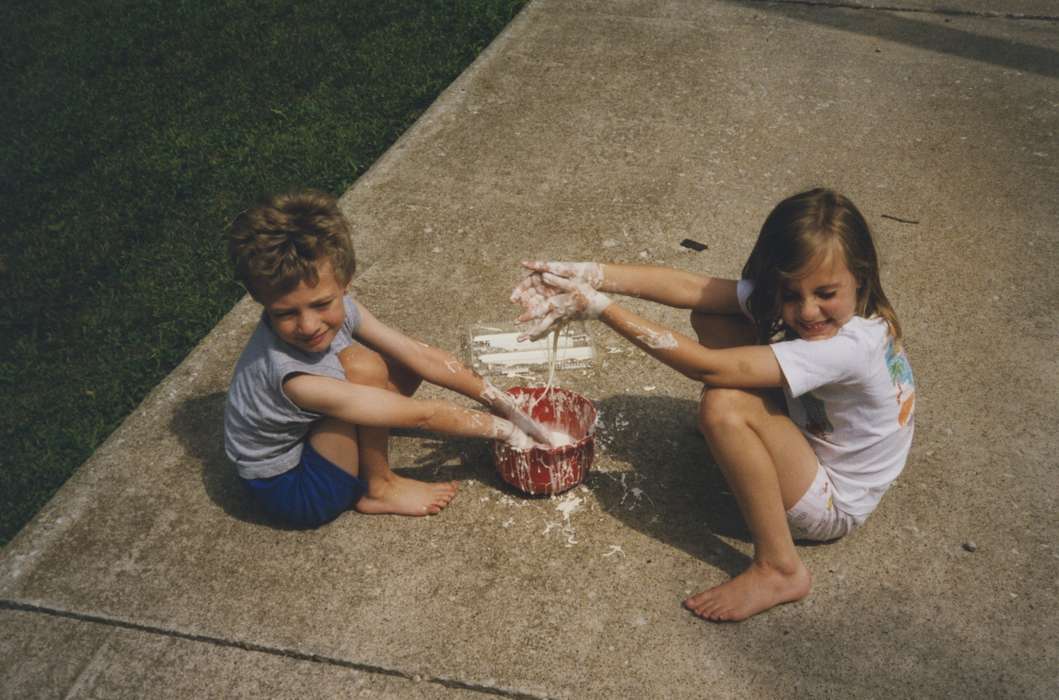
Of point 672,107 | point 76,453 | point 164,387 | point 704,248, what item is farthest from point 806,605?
point 672,107

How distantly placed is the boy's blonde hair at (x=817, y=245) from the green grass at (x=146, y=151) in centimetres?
227

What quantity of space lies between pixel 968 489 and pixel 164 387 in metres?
2.52

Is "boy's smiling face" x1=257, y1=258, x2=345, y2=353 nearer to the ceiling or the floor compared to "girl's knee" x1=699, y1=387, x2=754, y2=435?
nearer to the ceiling

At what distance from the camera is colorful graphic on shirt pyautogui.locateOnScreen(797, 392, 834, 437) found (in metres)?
2.34

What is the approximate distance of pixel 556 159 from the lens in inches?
166

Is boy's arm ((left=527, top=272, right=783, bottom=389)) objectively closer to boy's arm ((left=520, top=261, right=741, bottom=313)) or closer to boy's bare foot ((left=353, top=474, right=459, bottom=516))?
boy's arm ((left=520, top=261, right=741, bottom=313))

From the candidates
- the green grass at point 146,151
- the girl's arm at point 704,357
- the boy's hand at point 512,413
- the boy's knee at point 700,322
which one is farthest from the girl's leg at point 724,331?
the green grass at point 146,151

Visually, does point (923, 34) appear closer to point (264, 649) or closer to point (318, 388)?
point (318, 388)

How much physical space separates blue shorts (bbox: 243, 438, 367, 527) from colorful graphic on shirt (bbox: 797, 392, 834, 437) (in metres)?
1.20

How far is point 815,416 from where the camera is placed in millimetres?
2357

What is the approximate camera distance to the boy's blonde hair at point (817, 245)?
2.18 meters

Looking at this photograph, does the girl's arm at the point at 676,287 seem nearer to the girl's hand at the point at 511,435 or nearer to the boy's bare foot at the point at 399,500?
the girl's hand at the point at 511,435

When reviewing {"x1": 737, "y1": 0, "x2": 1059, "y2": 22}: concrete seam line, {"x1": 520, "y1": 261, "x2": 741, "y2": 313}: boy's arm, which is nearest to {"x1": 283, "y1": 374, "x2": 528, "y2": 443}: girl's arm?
{"x1": 520, "y1": 261, "x2": 741, "y2": 313}: boy's arm

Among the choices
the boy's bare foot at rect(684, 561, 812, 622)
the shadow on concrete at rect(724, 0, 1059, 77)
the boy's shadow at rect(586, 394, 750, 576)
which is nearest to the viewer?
the boy's bare foot at rect(684, 561, 812, 622)
